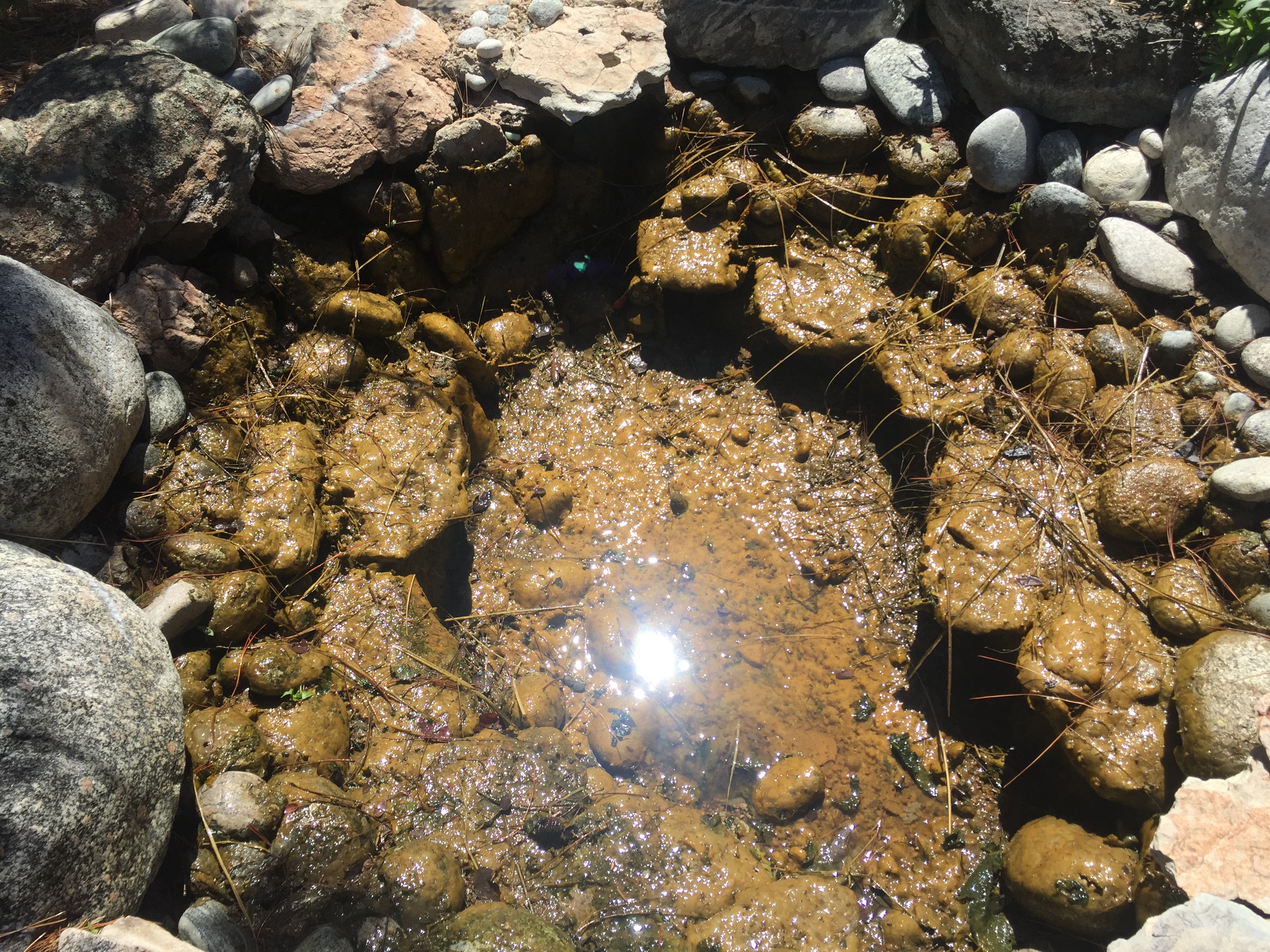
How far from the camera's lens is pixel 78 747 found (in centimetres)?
247

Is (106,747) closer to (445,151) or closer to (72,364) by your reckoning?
(72,364)

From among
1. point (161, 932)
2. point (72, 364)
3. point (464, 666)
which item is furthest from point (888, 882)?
point (72, 364)

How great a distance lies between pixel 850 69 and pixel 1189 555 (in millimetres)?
3468

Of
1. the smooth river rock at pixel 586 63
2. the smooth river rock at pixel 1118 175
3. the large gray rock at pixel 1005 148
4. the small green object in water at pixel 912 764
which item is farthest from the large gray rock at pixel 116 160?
the smooth river rock at pixel 1118 175

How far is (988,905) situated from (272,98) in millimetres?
5664

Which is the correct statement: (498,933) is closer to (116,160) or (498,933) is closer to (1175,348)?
(116,160)

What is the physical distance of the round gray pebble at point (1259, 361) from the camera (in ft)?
11.9

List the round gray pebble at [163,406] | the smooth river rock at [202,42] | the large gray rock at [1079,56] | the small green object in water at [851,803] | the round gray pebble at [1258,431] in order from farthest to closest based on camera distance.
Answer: the smooth river rock at [202,42] → the large gray rock at [1079,56] → the small green object in water at [851,803] → the round gray pebble at [163,406] → the round gray pebble at [1258,431]

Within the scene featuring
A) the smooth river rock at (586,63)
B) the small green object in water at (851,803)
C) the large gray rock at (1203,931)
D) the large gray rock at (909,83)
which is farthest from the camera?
the large gray rock at (909,83)

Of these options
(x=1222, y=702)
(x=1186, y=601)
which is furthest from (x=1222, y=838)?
(x=1186, y=601)

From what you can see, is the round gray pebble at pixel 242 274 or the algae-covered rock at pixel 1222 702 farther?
the round gray pebble at pixel 242 274

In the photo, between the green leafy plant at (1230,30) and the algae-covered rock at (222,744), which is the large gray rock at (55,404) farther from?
the green leafy plant at (1230,30)

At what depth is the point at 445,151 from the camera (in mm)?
4297

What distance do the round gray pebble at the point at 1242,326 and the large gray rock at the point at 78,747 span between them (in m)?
5.41
